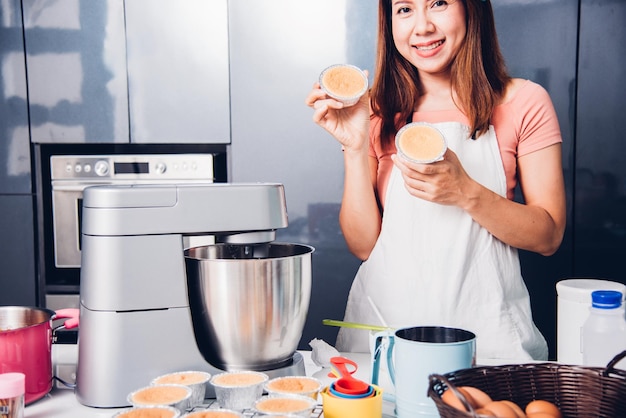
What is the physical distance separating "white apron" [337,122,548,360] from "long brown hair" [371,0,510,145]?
7cm

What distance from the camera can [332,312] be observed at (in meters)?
2.34

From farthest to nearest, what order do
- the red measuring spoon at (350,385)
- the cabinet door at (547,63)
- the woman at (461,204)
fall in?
the cabinet door at (547,63)
the woman at (461,204)
the red measuring spoon at (350,385)

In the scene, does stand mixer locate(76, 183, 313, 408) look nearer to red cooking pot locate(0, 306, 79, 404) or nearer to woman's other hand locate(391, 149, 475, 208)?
red cooking pot locate(0, 306, 79, 404)

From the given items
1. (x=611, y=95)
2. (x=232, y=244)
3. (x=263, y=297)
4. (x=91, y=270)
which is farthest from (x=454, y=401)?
(x=611, y=95)

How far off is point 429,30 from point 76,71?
152 centimetres

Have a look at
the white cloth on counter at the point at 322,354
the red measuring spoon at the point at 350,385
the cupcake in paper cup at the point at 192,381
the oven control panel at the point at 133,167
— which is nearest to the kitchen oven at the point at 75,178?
the oven control panel at the point at 133,167

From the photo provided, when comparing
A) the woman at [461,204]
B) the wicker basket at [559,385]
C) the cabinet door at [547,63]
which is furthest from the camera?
the cabinet door at [547,63]

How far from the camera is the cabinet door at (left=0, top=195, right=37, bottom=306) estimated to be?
240 centimetres

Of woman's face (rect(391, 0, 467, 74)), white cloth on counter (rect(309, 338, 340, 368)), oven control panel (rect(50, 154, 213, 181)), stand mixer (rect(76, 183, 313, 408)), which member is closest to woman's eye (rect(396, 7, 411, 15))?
woman's face (rect(391, 0, 467, 74))

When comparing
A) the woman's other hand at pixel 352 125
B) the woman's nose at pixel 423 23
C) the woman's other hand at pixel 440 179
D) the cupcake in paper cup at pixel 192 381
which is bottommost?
the cupcake in paper cup at pixel 192 381

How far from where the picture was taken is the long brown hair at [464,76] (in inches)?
58.6

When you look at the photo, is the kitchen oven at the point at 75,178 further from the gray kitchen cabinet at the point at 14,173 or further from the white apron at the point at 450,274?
the white apron at the point at 450,274

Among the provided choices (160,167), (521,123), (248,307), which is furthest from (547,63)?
(248,307)

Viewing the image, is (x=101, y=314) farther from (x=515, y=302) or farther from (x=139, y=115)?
(x=139, y=115)
